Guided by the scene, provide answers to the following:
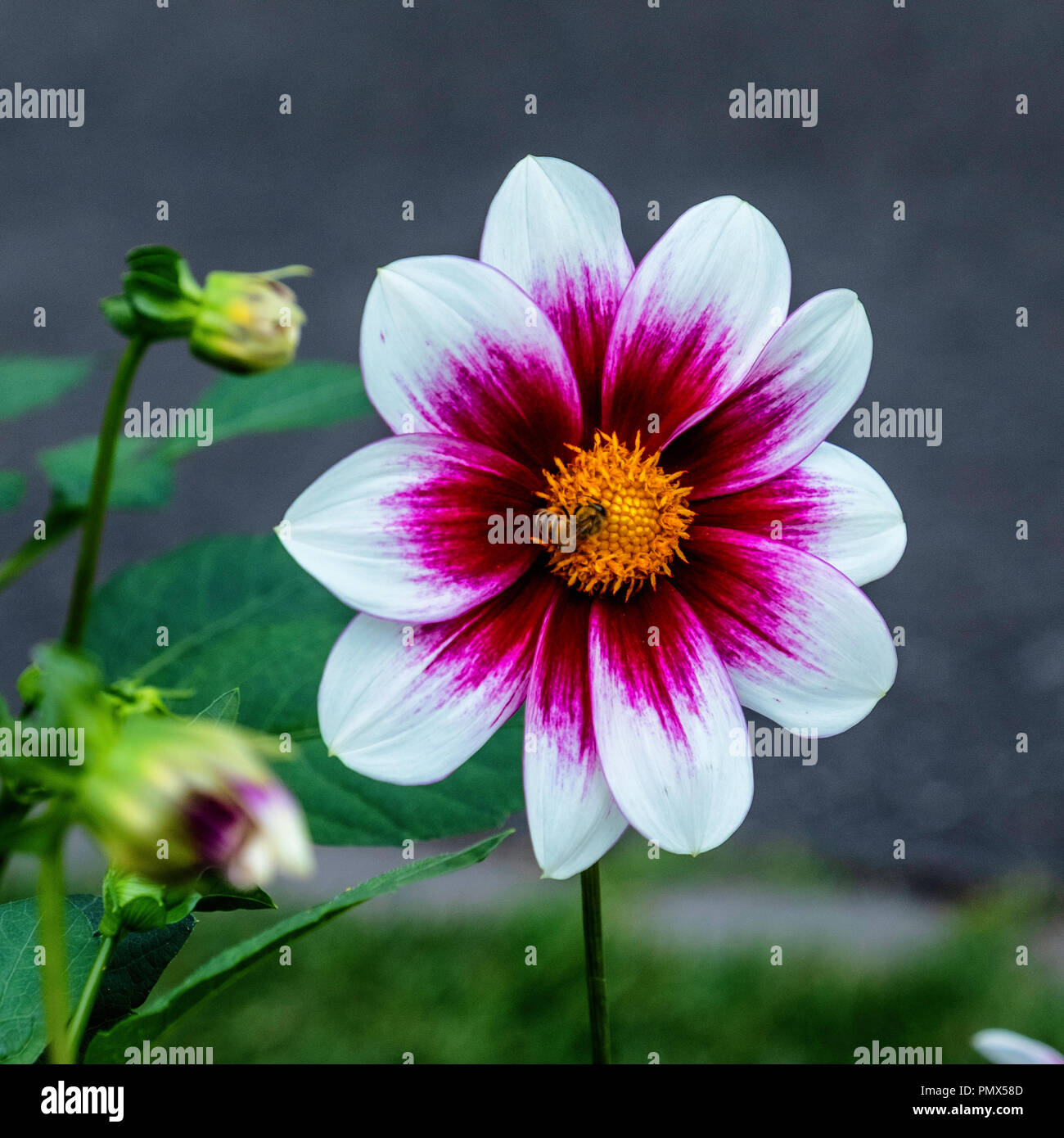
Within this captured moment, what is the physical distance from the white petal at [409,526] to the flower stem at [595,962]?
2.6 inches

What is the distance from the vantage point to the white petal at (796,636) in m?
0.31

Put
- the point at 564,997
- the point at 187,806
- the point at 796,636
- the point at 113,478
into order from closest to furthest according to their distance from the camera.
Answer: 1. the point at 187,806
2. the point at 796,636
3. the point at 113,478
4. the point at 564,997

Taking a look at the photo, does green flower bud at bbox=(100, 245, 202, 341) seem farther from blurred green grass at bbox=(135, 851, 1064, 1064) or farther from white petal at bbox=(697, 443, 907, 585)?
blurred green grass at bbox=(135, 851, 1064, 1064)

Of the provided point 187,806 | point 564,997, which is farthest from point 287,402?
point 564,997

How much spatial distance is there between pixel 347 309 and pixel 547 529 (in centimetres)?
215

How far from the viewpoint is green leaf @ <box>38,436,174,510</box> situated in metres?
0.40

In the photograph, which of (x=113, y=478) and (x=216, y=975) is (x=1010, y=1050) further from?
(x=113, y=478)

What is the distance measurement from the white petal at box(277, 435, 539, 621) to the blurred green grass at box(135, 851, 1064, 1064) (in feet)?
4.07

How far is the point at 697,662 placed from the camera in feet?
1.03

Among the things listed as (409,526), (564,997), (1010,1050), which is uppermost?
(409,526)

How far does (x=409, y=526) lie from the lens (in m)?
0.30

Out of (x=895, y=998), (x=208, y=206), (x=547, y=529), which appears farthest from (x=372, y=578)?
(x=208, y=206)

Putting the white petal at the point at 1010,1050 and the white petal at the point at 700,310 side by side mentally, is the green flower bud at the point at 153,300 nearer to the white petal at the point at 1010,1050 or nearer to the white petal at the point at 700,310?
the white petal at the point at 700,310

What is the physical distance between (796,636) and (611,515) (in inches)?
2.1
